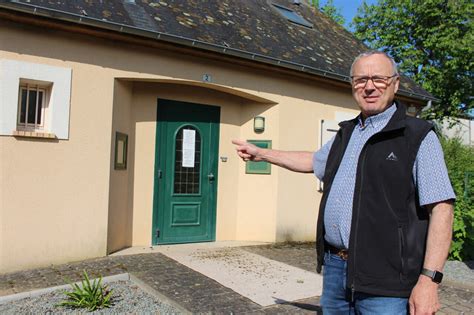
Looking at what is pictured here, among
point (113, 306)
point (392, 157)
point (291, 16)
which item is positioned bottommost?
point (113, 306)

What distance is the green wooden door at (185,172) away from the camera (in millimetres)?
7176

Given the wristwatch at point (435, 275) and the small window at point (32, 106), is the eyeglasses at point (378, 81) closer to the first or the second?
the wristwatch at point (435, 275)

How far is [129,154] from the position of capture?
687 centimetres

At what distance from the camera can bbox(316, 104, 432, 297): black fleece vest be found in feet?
6.68

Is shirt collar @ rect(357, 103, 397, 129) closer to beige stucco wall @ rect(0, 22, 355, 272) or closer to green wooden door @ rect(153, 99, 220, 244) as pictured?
beige stucco wall @ rect(0, 22, 355, 272)

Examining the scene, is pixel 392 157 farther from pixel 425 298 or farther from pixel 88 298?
pixel 88 298

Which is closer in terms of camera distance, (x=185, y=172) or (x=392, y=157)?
(x=392, y=157)

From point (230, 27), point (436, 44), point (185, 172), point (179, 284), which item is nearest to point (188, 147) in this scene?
point (185, 172)

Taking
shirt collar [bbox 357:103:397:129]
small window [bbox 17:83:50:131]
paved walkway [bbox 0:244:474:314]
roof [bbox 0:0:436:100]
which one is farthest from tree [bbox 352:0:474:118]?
shirt collar [bbox 357:103:397:129]

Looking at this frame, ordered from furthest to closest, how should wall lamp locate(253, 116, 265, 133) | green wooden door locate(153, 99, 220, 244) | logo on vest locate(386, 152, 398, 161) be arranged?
wall lamp locate(253, 116, 265, 133), green wooden door locate(153, 99, 220, 244), logo on vest locate(386, 152, 398, 161)

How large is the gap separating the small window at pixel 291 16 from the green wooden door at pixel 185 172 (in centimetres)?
367

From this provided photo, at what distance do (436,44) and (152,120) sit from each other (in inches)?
617

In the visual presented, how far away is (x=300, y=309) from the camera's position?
14.3ft

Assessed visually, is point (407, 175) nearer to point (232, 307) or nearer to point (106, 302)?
point (232, 307)
